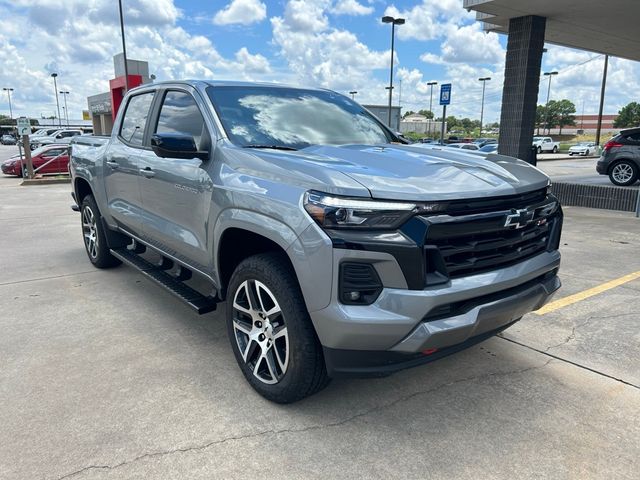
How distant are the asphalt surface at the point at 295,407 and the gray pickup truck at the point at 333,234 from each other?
35 centimetres

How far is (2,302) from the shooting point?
15.8ft

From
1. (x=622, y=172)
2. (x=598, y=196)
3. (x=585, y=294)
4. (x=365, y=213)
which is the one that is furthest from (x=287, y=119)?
(x=622, y=172)

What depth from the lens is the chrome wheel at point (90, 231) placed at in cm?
577

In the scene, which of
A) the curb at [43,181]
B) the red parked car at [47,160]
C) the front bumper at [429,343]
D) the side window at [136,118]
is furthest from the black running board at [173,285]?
the red parked car at [47,160]

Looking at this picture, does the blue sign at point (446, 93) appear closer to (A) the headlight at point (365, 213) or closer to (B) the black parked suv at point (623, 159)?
(B) the black parked suv at point (623, 159)

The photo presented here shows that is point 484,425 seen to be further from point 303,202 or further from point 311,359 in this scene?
point 303,202

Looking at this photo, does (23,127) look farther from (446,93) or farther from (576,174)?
(576,174)

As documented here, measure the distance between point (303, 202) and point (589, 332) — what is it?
9.36 feet

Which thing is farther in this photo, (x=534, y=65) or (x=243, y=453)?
(x=534, y=65)

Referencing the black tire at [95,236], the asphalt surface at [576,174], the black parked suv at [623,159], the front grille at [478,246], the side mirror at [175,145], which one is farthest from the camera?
the asphalt surface at [576,174]

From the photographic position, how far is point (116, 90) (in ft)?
87.4

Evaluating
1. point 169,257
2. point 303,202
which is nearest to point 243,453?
point 303,202

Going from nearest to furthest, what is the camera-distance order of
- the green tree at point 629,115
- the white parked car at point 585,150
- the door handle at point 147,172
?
1. the door handle at point 147,172
2. the white parked car at point 585,150
3. the green tree at point 629,115

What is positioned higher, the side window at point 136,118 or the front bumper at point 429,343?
the side window at point 136,118
